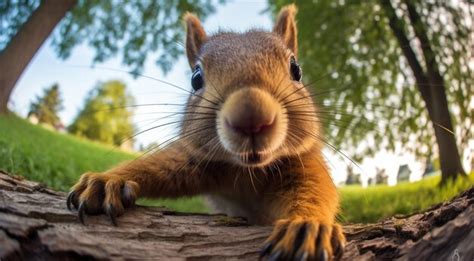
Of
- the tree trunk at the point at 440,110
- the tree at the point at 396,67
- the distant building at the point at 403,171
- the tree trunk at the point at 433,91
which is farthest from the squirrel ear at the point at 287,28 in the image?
the tree trunk at the point at 440,110

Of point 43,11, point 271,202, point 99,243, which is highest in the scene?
point 43,11

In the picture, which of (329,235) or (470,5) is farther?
(470,5)

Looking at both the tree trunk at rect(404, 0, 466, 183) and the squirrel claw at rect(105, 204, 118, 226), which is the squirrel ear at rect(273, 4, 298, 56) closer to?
the squirrel claw at rect(105, 204, 118, 226)

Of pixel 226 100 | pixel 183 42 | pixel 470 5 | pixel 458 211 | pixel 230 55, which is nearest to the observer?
pixel 458 211

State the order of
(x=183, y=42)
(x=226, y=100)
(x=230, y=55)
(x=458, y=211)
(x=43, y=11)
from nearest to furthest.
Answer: (x=458, y=211)
(x=226, y=100)
(x=230, y=55)
(x=183, y=42)
(x=43, y=11)

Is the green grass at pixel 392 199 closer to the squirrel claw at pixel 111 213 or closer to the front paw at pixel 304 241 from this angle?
the front paw at pixel 304 241

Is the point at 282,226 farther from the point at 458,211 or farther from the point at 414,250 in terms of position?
the point at 458,211

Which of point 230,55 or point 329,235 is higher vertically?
point 230,55

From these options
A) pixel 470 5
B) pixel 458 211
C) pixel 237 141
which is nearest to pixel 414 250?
pixel 458 211
